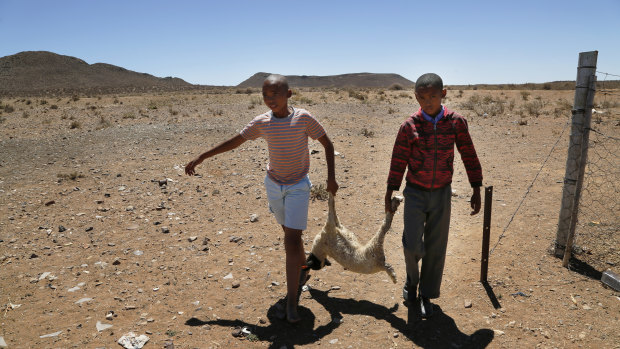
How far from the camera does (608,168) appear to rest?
7.82 meters

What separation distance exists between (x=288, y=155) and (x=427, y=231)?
4.14 ft

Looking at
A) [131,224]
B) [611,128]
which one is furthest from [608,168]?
[131,224]

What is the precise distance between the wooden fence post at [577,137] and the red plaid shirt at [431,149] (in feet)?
5.34

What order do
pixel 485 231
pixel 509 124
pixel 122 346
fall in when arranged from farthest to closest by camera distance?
pixel 509 124 < pixel 485 231 < pixel 122 346

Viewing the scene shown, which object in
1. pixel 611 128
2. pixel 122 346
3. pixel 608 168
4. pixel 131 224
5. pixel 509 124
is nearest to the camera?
pixel 122 346

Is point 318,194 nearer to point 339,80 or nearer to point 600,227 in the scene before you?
point 600,227

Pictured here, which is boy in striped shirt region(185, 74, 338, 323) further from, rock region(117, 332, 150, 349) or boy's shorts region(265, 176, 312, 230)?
rock region(117, 332, 150, 349)

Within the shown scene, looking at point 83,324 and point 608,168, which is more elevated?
point 608,168

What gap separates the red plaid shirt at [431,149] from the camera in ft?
9.31

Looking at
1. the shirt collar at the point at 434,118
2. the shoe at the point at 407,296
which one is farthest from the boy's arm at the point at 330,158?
the shoe at the point at 407,296

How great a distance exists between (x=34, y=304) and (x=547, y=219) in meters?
5.92

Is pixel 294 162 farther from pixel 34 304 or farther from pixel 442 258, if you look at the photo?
pixel 34 304

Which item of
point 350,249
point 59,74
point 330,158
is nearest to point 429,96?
point 330,158

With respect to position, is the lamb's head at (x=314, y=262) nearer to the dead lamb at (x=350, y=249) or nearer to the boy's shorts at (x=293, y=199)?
the dead lamb at (x=350, y=249)
